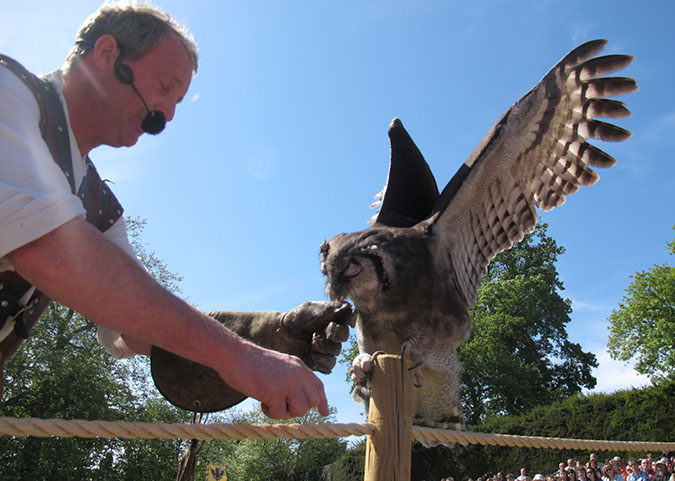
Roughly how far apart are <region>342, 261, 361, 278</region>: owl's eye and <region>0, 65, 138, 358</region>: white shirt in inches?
141

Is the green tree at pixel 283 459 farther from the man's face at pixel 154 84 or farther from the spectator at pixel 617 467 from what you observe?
the man's face at pixel 154 84

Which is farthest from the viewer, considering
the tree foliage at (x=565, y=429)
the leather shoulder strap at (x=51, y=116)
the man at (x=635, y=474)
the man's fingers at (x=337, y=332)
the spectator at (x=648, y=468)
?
the tree foliage at (x=565, y=429)

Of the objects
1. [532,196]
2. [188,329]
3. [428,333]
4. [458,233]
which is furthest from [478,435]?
[532,196]

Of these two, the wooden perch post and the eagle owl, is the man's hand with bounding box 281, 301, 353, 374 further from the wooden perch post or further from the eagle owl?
the eagle owl

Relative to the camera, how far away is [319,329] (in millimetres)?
1804

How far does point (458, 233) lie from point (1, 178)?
4.65 metres

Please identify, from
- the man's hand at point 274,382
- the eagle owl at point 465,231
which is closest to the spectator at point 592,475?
the eagle owl at point 465,231

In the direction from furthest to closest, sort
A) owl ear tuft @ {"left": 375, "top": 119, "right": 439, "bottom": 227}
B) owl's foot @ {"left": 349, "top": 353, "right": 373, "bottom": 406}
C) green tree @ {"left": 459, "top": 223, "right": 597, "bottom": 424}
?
1. green tree @ {"left": 459, "top": 223, "right": 597, "bottom": 424}
2. owl ear tuft @ {"left": 375, "top": 119, "right": 439, "bottom": 227}
3. owl's foot @ {"left": 349, "top": 353, "right": 373, "bottom": 406}

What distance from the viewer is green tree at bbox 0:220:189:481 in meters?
15.5

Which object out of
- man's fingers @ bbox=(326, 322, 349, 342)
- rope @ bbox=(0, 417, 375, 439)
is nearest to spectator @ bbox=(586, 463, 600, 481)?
rope @ bbox=(0, 417, 375, 439)

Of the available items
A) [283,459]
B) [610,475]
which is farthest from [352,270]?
[283,459]

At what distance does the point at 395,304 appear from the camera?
464 centimetres

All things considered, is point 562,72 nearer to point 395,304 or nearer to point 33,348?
point 395,304

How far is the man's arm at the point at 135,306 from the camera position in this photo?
1.02 meters
